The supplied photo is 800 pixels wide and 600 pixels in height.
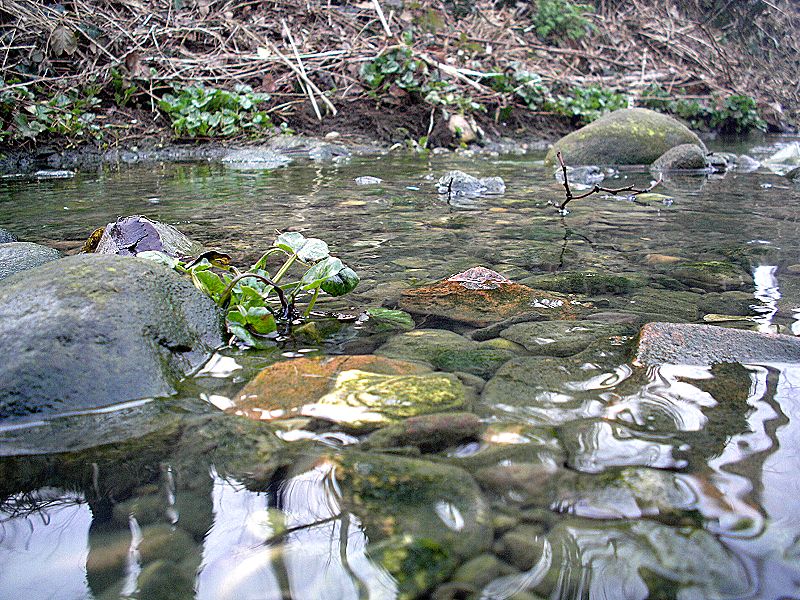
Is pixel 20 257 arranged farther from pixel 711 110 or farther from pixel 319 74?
pixel 711 110

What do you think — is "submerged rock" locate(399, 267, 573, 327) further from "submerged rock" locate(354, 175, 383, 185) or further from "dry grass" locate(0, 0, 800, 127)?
"dry grass" locate(0, 0, 800, 127)

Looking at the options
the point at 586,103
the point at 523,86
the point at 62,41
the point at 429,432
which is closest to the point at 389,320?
the point at 429,432

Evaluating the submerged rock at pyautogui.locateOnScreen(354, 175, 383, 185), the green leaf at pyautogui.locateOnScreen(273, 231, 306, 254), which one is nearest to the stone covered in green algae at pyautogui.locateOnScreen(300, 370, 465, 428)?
the green leaf at pyautogui.locateOnScreen(273, 231, 306, 254)

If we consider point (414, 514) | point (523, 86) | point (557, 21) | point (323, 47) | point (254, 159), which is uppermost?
point (557, 21)

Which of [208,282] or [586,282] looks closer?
[208,282]

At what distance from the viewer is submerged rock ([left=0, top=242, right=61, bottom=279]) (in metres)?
1.85

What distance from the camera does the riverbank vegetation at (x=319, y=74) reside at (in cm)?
677

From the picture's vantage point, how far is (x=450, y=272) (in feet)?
7.30

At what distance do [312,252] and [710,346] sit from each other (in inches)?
39.4

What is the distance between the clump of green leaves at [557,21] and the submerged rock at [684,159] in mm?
5107

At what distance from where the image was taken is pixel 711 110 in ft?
32.4

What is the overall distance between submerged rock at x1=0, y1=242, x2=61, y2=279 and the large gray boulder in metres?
0.42

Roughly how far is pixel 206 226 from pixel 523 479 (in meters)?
2.49

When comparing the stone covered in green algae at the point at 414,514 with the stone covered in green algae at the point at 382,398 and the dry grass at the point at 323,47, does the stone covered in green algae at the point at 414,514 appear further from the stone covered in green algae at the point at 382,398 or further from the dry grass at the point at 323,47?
the dry grass at the point at 323,47
